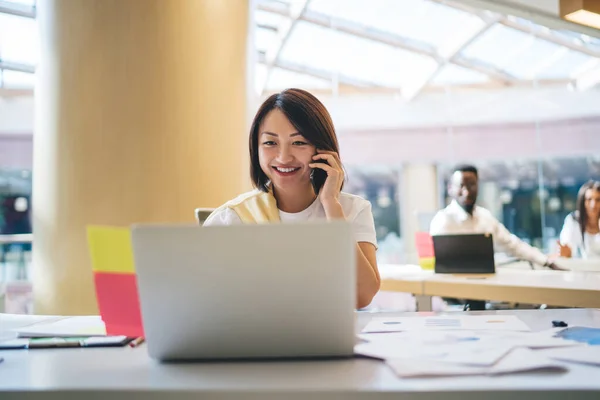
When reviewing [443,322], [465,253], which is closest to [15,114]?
[465,253]

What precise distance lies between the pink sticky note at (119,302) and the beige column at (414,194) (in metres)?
9.27

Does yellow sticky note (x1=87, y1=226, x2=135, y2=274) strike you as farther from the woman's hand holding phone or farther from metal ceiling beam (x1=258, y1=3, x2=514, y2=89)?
metal ceiling beam (x1=258, y1=3, x2=514, y2=89)

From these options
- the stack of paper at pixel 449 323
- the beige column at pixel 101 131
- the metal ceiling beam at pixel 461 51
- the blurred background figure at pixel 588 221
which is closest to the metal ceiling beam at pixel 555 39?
the metal ceiling beam at pixel 461 51

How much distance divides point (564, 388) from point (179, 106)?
2.66 metres

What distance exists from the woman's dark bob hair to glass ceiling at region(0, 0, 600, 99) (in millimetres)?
6068

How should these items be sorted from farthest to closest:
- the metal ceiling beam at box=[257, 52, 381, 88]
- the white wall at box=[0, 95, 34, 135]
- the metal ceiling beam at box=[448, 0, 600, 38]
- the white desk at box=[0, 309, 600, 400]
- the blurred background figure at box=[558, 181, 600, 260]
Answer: the metal ceiling beam at box=[257, 52, 381, 88] → the white wall at box=[0, 95, 34, 135] → the metal ceiling beam at box=[448, 0, 600, 38] → the blurred background figure at box=[558, 181, 600, 260] → the white desk at box=[0, 309, 600, 400]

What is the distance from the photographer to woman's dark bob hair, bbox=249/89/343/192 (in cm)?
187

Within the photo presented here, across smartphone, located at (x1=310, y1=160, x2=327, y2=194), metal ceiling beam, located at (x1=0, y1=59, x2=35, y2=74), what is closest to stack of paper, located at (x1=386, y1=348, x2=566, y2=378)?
smartphone, located at (x1=310, y1=160, x2=327, y2=194)

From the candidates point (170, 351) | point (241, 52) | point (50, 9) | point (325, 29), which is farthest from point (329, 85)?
point (170, 351)

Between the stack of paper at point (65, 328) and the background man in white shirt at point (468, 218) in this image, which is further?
the background man in white shirt at point (468, 218)

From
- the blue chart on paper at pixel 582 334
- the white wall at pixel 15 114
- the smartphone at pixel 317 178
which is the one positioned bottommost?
the blue chart on paper at pixel 582 334

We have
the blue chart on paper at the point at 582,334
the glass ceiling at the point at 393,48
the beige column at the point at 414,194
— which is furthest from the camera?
the beige column at the point at 414,194

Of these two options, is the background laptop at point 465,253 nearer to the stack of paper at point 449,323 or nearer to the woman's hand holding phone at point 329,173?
the woman's hand holding phone at point 329,173

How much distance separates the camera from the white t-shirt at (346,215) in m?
1.99
